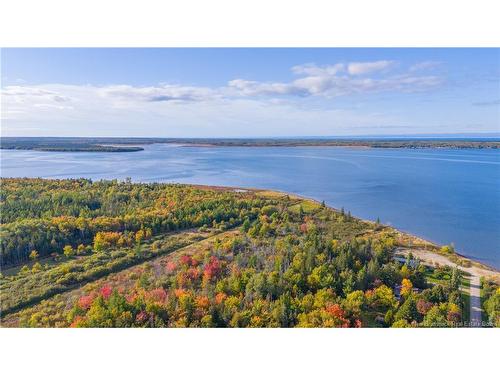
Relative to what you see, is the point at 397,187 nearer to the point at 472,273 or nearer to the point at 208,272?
the point at 472,273

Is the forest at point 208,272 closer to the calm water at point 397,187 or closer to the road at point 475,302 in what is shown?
the road at point 475,302

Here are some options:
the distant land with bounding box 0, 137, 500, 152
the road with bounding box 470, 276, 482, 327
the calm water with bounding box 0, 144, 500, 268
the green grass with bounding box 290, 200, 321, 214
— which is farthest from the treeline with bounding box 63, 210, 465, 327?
the distant land with bounding box 0, 137, 500, 152

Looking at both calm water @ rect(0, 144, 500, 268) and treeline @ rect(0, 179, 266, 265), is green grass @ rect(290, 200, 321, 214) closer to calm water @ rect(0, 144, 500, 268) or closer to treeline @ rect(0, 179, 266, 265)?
calm water @ rect(0, 144, 500, 268)

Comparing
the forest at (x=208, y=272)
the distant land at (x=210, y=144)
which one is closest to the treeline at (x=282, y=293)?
the forest at (x=208, y=272)

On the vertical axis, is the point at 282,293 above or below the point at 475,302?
above

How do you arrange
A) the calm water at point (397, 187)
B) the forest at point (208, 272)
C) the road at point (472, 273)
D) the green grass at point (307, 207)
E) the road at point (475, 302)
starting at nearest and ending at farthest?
the forest at point (208, 272)
the road at point (475, 302)
the road at point (472, 273)
the calm water at point (397, 187)
the green grass at point (307, 207)

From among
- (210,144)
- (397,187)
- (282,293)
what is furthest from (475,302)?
(210,144)
